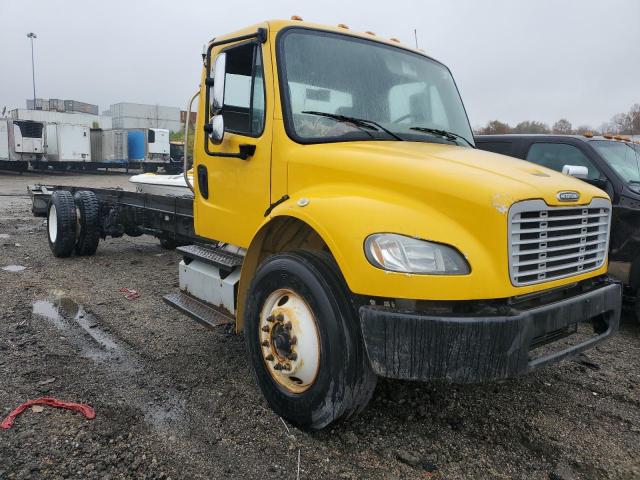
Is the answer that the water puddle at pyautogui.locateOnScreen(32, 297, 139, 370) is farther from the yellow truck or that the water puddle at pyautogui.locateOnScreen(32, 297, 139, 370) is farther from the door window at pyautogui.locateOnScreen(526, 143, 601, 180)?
the door window at pyautogui.locateOnScreen(526, 143, 601, 180)

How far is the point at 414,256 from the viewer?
254 cm

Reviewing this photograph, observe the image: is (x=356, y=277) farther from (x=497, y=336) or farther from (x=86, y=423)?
(x=86, y=423)

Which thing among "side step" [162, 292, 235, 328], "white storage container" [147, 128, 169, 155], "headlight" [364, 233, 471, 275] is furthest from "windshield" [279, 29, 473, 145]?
"white storage container" [147, 128, 169, 155]

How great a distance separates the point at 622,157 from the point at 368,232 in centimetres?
472

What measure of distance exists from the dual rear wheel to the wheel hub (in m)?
5.66

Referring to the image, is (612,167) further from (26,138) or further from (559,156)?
(26,138)

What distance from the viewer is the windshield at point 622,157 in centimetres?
568

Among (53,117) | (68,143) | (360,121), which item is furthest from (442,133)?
(53,117)

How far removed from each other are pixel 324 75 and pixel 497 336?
204 cm

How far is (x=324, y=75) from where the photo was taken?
3.50 meters

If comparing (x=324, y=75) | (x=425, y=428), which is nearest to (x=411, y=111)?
(x=324, y=75)

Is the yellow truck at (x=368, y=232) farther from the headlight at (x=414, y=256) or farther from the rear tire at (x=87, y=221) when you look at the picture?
the rear tire at (x=87, y=221)

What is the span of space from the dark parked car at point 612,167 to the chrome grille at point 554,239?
53.7 inches

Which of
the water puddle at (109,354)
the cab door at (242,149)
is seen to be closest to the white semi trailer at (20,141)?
the water puddle at (109,354)
